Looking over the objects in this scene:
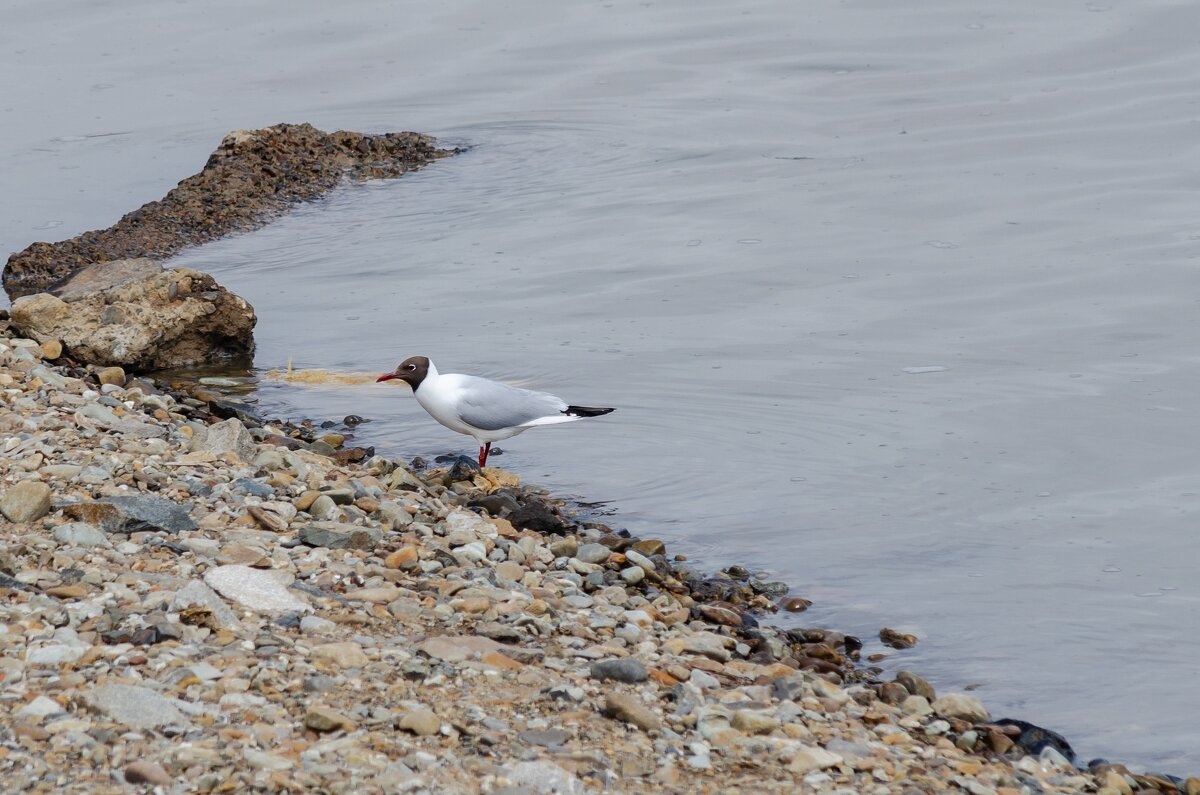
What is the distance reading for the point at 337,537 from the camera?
6254mm

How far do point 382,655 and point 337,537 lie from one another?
4.30 ft

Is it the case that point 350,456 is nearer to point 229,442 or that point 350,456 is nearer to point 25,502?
point 229,442

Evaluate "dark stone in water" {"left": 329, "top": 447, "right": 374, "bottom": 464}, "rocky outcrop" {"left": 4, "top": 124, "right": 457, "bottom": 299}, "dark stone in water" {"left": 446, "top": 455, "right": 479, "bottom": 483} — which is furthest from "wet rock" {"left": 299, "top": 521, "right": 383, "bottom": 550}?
"rocky outcrop" {"left": 4, "top": 124, "right": 457, "bottom": 299}

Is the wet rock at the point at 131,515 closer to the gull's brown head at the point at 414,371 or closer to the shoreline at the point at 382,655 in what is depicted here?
the shoreline at the point at 382,655

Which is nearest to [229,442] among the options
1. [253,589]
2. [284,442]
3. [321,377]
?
[284,442]

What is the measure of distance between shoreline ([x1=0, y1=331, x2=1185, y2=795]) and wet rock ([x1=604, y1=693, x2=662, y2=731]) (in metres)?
0.01

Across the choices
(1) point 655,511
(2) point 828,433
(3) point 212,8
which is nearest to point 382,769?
(1) point 655,511

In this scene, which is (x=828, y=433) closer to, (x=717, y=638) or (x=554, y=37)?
(x=717, y=638)

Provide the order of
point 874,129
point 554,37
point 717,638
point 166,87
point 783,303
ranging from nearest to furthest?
1. point 717,638
2. point 783,303
3. point 874,129
4. point 166,87
5. point 554,37

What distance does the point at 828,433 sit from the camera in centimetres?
936

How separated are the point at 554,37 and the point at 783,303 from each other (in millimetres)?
11856

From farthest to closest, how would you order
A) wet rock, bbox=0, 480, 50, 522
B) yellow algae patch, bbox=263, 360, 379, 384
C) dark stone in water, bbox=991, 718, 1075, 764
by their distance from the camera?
yellow algae patch, bbox=263, 360, 379, 384 < wet rock, bbox=0, 480, 50, 522 < dark stone in water, bbox=991, 718, 1075, 764

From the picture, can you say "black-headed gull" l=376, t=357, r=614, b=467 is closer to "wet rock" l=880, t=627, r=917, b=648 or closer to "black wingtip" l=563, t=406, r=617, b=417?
"black wingtip" l=563, t=406, r=617, b=417

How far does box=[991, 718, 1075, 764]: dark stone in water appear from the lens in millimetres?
5660
